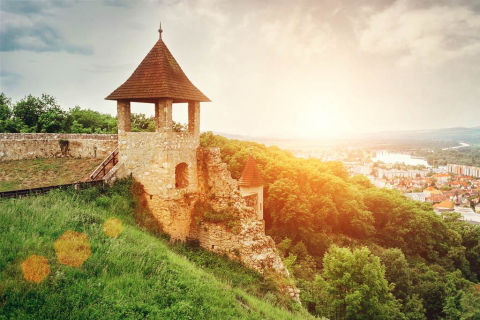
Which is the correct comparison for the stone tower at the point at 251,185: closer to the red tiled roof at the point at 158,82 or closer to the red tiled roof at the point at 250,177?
the red tiled roof at the point at 250,177

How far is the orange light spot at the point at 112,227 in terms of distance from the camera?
965cm

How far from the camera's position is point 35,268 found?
6.81 meters

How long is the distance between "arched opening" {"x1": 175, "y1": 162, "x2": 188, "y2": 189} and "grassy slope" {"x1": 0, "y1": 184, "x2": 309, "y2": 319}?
376 cm

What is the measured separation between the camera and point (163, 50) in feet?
46.1

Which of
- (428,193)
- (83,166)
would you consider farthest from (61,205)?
(428,193)

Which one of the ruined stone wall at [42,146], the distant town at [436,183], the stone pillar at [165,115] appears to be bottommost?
the distant town at [436,183]

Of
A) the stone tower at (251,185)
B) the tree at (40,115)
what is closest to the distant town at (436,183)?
the stone tower at (251,185)

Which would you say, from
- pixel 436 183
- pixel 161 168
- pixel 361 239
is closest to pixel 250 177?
pixel 161 168

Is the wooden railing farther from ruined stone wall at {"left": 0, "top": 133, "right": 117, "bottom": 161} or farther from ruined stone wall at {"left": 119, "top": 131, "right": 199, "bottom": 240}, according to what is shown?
ruined stone wall at {"left": 0, "top": 133, "right": 117, "bottom": 161}

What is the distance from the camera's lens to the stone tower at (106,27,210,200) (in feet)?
42.6

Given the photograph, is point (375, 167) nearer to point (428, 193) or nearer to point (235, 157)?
point (428, 193)

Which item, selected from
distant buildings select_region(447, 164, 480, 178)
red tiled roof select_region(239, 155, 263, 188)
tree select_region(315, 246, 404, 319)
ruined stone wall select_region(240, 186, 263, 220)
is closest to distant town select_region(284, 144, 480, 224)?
distant buildings select_region(447, 164, 480, 178)

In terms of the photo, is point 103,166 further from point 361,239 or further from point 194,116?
point 361,239

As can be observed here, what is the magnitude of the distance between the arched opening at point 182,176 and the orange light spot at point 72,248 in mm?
5853
